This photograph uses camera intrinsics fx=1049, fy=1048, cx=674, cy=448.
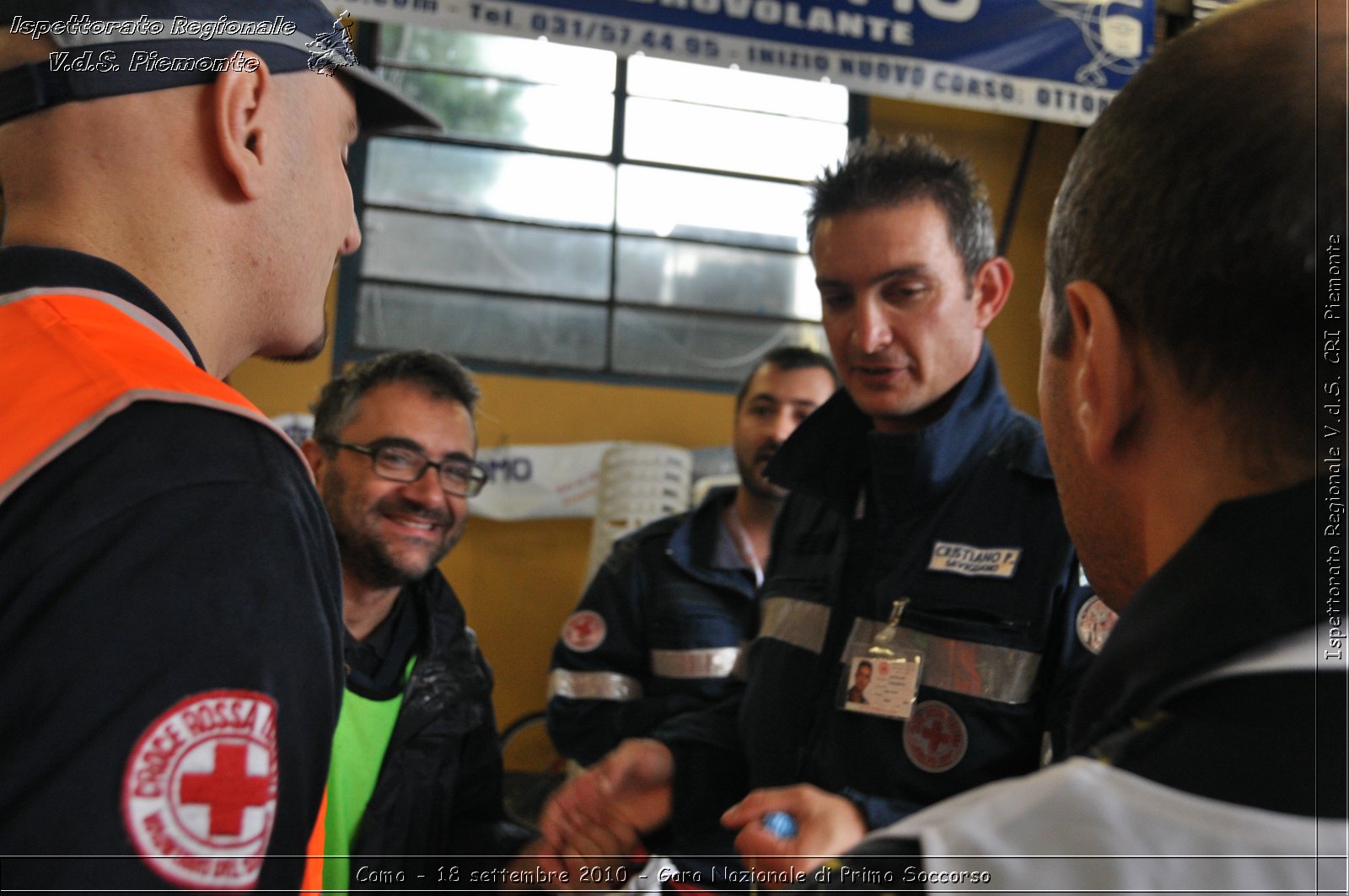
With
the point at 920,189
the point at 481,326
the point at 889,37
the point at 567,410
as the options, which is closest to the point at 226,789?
the point at 920,189

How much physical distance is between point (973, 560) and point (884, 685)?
8.8 inches

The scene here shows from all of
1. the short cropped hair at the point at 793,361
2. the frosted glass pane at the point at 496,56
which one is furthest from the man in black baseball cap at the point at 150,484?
the frosted glass pane at the point at 496,56

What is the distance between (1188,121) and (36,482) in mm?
752

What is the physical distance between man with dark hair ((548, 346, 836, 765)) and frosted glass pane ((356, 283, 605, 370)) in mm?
2003

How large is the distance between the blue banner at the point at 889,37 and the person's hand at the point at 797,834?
9.95ft

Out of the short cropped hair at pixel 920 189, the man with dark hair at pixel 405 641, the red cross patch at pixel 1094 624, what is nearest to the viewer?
the red cross patch at pixel 1094 624

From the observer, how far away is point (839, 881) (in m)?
0.62

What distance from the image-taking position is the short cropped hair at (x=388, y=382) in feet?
7.91

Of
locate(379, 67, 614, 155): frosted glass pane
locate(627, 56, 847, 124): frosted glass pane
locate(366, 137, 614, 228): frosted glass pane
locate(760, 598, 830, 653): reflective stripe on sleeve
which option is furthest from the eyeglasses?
locate(627, 56, 847, 124): frosted glass pane

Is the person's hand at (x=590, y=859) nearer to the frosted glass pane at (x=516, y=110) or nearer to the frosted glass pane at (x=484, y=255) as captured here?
the frosted glass pane at (x=484, y=255)

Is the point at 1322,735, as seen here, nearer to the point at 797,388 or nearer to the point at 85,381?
the point at 85,381

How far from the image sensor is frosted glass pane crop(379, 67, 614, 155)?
492 centimetres

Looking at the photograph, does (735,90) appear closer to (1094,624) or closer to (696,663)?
(696,663)

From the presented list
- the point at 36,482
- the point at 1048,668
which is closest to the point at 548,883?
the point at 1048,668
